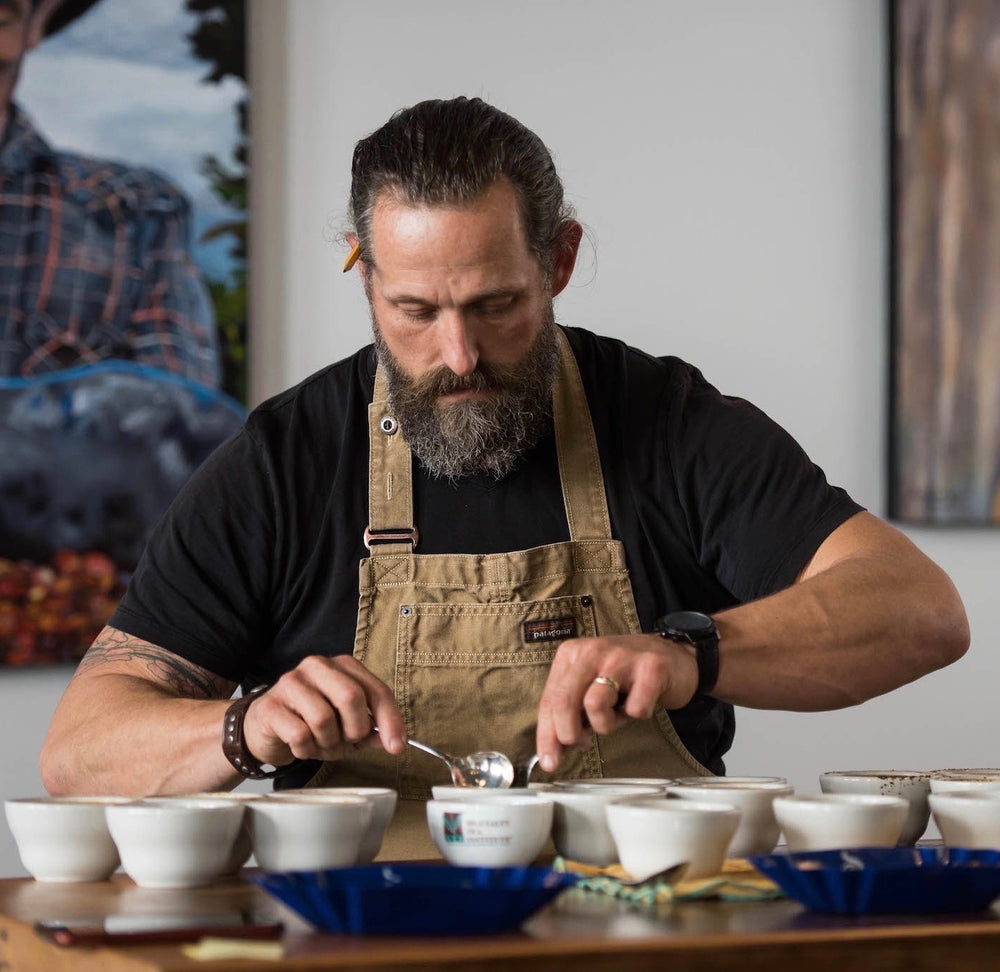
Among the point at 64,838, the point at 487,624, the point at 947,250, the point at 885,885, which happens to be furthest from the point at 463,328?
the point at 947,250

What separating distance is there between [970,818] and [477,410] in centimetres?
83

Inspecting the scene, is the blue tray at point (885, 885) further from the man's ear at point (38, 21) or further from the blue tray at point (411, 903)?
the man's ear at point (38, 21)

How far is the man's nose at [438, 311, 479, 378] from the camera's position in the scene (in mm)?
1807

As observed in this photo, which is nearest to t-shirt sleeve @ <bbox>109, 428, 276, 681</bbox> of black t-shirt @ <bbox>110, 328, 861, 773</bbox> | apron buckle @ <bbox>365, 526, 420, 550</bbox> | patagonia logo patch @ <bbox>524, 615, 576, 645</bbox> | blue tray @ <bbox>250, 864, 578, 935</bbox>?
black t-shirt @ <bbox>110, 328, 861, 773</bbox>

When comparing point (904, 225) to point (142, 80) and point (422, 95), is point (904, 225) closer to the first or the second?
point (422, 95)

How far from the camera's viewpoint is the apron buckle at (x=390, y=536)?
6.26ft

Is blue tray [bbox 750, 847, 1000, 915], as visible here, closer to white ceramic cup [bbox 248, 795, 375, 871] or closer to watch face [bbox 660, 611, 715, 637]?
white ceramic cup [bbox 248, 795, 375, 871]

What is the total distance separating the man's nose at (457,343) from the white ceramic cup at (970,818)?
80 centimetres

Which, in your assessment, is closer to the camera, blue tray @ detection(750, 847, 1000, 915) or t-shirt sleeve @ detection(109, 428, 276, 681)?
blue tray @ detection(750, 847, 1000, 915)

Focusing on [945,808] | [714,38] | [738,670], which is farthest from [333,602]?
[714,38]

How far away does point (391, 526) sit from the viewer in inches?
75.7

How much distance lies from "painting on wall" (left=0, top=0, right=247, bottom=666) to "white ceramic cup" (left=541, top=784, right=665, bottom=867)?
1.54 meters

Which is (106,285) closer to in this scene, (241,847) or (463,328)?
(463,328)

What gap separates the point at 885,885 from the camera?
3.21 ft
